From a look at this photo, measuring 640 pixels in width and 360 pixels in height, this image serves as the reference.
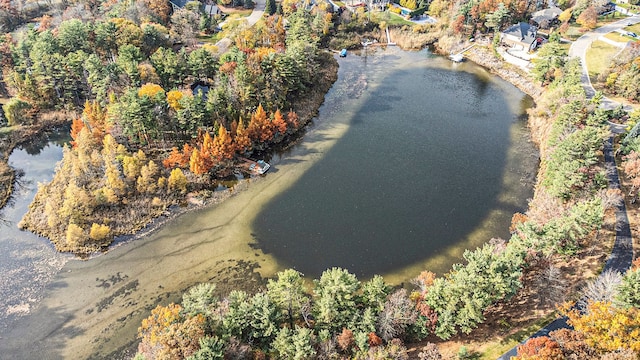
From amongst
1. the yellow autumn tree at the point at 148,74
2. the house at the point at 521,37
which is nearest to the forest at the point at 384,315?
the yellow autumn tree at the point at 148,74

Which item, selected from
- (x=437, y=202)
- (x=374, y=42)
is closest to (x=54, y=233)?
(x=437, y=202)

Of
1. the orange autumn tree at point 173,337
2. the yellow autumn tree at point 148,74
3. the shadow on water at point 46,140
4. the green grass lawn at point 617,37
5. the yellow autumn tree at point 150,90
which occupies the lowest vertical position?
the orange autumn tree at point 173,337

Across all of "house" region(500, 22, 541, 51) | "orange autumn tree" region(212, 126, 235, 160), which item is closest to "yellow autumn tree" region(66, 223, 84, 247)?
"orange autumn tree" region(212, 126, 235, 160)

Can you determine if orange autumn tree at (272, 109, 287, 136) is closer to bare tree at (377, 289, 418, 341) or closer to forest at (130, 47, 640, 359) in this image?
forest at (130, 47, 640, 359)

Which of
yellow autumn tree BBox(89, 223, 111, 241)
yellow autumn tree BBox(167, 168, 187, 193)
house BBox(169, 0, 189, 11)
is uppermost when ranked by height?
house BBox(169, 0, 189, 11)

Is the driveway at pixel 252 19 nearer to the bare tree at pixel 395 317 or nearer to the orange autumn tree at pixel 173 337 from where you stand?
the orange autumn tree at pixel 173 337

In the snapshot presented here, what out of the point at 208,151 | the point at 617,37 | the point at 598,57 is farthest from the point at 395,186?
the point at 617,37
